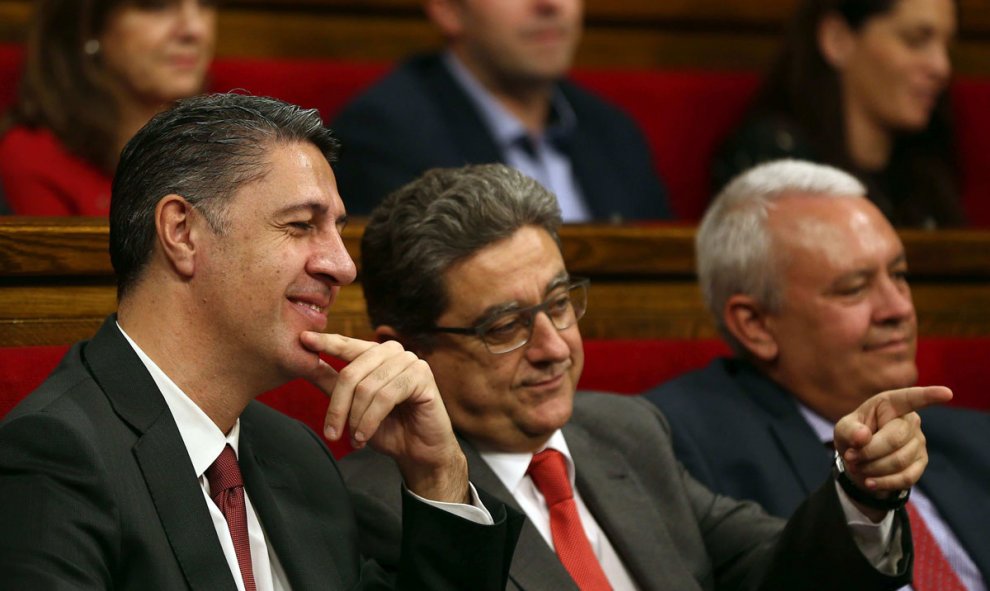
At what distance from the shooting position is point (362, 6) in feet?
6.53

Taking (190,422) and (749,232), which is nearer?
(190,422)

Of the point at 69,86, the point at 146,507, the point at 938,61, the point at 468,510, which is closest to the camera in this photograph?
the point at 146,507

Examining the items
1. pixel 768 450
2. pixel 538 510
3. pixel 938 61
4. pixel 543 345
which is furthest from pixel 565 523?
pixel 938 61

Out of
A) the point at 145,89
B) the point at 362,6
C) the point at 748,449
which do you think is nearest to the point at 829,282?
the point at 748,449

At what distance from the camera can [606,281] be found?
4.55 ft

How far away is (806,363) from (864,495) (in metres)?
0.27

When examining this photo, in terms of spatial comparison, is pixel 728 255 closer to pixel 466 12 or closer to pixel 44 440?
pixel 466 12

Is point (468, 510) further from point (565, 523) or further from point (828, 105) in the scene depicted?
point (828, 105)

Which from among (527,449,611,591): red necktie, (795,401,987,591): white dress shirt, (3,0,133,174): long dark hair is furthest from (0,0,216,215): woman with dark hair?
(795,401,987,591): white dress shirt

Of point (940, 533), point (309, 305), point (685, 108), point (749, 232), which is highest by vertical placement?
point (309, 305)

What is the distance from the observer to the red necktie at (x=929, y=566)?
3.92ft

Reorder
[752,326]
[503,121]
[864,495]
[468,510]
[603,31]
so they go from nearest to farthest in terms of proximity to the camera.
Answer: [468,510], [864,495], [752,326], [503,121], [603,31]

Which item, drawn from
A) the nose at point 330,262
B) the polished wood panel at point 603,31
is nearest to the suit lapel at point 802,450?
the nose at point 330,262

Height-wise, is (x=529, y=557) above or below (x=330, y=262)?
below
